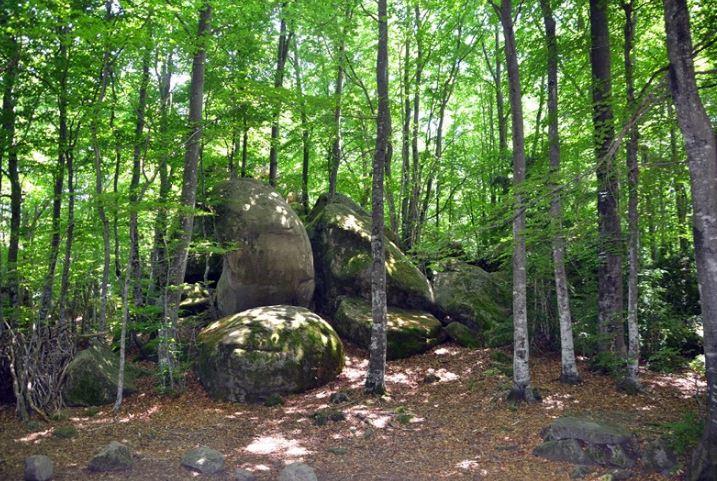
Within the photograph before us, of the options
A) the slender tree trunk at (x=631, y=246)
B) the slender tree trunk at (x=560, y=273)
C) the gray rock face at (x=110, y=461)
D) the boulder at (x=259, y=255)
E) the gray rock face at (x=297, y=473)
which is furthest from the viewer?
the boulder at (x=259, y=255)

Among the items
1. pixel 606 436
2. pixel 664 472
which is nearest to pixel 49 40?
pixel 606 436

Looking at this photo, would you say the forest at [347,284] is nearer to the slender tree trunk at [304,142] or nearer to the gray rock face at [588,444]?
the gray rock face at [588,444]

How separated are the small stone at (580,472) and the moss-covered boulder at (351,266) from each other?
7906 millimetres

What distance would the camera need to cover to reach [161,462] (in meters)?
6.87

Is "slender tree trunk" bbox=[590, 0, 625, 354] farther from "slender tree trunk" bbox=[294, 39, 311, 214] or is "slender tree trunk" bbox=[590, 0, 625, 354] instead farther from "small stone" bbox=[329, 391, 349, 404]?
"slender tree trunk" bbox=[294, 39, 311, 214]

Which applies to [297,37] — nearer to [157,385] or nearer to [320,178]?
[320,178]

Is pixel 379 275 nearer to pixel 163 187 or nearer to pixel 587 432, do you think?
pixel 587 432

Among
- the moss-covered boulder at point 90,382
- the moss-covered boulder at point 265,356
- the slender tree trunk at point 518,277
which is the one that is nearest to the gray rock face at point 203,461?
the moss-covered boulder at point 265,356

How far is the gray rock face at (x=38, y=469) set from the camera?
5.95 metres

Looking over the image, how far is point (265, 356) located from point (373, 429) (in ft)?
9.89

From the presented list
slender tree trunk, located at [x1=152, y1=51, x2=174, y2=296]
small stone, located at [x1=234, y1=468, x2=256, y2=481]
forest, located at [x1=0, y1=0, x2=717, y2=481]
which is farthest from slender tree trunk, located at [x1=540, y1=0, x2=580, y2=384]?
slender tree trunk, located at [x1=152, y1=51, x2=174, y2=296]

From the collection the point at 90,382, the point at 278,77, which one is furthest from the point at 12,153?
the point at 278,77

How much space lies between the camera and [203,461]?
262 inches

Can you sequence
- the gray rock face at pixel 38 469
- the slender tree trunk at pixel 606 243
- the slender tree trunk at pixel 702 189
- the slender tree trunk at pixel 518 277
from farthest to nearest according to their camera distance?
the slender tree trunk at pixel 606 243 → the slender tree trunk at pixel 518 277 → the gray rock face at pixel 38 469 → the slender tree trunk at pixel 702 189
